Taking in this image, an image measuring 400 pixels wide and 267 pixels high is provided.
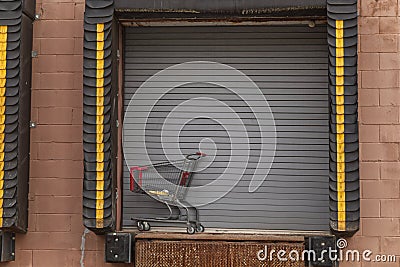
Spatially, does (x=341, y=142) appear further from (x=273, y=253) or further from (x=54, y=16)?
(x=54, y=16)

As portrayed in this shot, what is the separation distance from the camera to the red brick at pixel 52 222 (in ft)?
20.5

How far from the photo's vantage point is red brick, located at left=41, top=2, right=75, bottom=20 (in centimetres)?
639

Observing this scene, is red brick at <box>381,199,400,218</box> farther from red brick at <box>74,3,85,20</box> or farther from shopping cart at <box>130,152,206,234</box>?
red brick at <box>74,3,85,20</box>

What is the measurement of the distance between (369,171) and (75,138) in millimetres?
2933

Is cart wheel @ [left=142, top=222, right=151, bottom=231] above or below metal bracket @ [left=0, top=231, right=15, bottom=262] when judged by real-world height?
above

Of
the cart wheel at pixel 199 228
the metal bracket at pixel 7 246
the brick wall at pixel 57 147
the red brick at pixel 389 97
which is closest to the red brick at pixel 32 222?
the brick wall at pixel 57 147

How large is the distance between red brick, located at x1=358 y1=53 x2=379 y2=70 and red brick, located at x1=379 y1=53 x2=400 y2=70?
0.05 metres

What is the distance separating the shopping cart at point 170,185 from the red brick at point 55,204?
1.96ft

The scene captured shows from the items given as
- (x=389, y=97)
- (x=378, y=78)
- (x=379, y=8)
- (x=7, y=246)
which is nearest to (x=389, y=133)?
(x=389, y=97)

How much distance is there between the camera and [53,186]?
6.30 meters

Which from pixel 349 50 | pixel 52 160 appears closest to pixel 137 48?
pixel 52 160

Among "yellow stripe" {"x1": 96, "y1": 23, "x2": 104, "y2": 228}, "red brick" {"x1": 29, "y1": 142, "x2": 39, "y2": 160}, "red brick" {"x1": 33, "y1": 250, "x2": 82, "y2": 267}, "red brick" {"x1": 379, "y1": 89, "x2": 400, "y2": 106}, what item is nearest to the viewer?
"yellow stripe" {"x1": 96, "y1": 23, "x2": 104, "y2": 228}

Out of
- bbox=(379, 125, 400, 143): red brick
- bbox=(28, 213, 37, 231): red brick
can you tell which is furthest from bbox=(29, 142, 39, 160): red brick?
bbox=(379, 125, 400, 143): red brick

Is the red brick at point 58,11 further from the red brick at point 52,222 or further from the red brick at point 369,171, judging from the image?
the red brick at point 369,171
